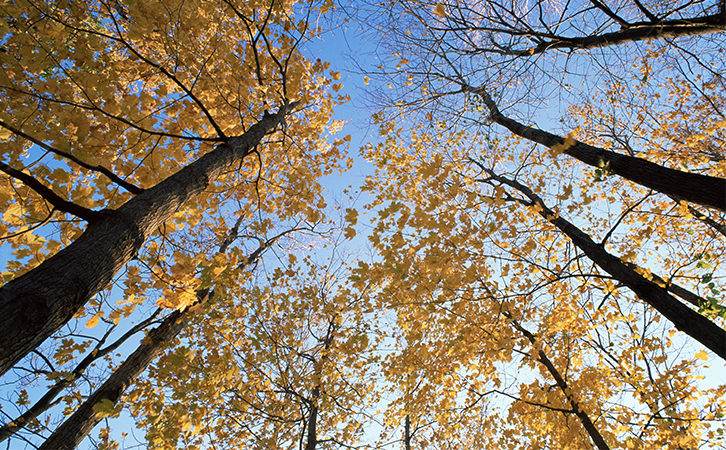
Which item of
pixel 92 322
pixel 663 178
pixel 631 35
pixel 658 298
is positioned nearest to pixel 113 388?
pixel 92 322

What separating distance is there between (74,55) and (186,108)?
99cm

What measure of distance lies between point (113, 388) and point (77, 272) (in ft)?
12.4

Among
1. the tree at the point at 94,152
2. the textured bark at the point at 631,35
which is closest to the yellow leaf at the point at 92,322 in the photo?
the tree at the point at 94,152

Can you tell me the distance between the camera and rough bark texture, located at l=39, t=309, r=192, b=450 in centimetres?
348

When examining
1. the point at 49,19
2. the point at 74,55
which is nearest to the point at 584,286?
the point at 74,55

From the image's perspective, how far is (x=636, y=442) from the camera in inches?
145

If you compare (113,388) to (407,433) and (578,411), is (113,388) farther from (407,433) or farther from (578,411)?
(407,433)

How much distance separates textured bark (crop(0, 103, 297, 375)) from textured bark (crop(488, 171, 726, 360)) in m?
3.29

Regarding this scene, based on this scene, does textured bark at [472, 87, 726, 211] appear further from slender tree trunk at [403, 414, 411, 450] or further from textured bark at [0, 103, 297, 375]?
slender tree trunk at [403, 414, 411, 450]

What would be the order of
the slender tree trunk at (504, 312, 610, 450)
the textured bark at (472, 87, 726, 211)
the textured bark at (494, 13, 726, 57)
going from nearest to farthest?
the textured bark at (472, 87, 726, 211), the textured bark at (494, 13, 726, 57), the slender tree trunk at (504, 312, 610, 450)

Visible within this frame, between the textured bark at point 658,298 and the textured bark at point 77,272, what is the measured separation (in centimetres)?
329

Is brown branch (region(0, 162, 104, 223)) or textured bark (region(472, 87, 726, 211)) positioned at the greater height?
textured bark (region(472, 87, 726, 211))

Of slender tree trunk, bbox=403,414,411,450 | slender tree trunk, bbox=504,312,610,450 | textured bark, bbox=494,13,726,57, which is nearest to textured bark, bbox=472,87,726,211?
textured bark, bbox=494,13,726,57

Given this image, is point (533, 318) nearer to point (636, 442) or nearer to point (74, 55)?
point (636, 442)
